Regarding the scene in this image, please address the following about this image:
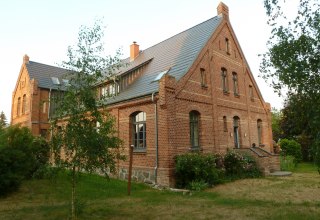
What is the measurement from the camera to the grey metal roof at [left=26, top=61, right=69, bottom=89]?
27105 mm

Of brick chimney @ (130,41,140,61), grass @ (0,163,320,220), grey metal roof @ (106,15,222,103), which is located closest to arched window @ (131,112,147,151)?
grey metal roof @ (106,15,222,103)

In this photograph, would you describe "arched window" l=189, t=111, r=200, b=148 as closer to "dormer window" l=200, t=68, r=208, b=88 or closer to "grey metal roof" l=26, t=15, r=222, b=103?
"dormer window" l=200, t=68, r=208, b=88

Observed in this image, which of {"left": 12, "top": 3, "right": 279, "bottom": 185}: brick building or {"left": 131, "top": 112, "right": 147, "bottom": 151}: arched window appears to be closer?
{"left": 12, "top": 3, "right": 279, "bottom": 185}: brick building

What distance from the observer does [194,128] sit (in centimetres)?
1560

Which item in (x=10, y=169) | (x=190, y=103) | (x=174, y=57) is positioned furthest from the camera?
(x=174, y=57)

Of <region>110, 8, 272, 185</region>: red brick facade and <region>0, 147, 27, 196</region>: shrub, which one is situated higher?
<region>110, 8, 272, 185</region>: red brick facade

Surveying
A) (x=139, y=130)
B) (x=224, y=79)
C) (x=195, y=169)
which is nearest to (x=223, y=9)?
(x=224, y=79)

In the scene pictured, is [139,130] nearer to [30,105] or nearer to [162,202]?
[162,202]

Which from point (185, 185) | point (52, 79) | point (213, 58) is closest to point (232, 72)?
point (213, 58)

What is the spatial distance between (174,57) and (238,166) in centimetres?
777

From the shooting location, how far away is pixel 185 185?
1334cm

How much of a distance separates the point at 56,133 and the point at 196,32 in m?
14.2

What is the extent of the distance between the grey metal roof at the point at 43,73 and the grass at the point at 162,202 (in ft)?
52.3

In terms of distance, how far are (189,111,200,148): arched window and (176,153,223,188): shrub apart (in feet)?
6.20
